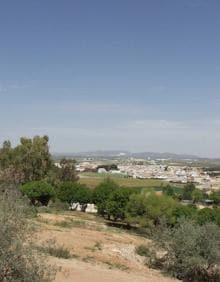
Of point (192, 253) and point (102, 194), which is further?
point (102, 194)

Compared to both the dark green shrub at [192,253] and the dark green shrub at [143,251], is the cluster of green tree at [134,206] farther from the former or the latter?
the dark green shrub at [192,253]

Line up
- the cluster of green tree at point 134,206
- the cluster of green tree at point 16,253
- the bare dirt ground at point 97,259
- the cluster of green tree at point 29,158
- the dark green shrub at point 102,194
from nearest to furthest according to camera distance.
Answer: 1. the cluster of green tree at point 16,253
2. the bare dirt ground at point 97,259
3. the cluster of green tree at point 134,206
4. the dark green shrub at point 102,194
5. the cluster of green tree at point 29,158

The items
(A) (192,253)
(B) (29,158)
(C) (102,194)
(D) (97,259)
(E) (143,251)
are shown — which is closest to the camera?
(D) (97,259)

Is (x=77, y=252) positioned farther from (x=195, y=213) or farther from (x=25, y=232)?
(x=195, y=213)

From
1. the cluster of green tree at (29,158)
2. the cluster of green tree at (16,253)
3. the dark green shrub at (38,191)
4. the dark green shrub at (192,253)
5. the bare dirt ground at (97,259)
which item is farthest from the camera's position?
the cluster of green tree at (29,158)

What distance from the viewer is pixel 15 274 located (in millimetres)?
13391

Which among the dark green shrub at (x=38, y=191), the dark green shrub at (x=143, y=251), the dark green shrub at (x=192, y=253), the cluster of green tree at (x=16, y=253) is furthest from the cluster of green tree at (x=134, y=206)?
the cluster of green tree at (x=16, y=253)

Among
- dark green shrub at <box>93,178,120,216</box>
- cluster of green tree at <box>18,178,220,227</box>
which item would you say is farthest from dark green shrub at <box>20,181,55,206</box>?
dark green shrub at <box>93,178,120,216</box>

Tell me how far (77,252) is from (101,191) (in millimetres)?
37932

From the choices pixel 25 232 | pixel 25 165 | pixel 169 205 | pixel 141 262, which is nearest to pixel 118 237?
pixel 141 262

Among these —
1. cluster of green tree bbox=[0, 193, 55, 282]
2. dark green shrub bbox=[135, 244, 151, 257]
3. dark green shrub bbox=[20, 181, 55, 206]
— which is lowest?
dark green shrub bbox=[135, 244, 151, 257]

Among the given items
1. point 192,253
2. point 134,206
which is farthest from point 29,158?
point 192,253

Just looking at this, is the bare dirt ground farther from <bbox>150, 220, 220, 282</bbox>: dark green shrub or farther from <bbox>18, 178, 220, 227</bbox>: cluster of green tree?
<bbox>18, 178, 220, 227</bbox>: cluster of green tree

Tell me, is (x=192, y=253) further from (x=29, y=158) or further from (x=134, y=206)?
(x=29, y=158)
